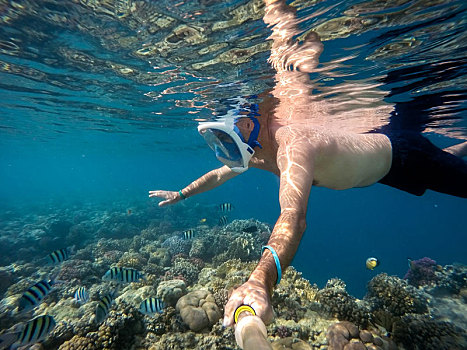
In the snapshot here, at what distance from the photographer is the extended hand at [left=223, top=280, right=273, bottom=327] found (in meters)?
1.53

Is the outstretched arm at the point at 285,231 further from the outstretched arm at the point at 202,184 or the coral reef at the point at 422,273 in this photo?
the coral reef at the point at 422,273

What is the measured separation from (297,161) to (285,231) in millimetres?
1041

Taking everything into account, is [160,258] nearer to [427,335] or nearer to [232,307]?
[427,335]

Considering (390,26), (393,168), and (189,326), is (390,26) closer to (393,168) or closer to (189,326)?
(393,168)

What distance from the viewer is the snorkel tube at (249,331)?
1.13 metres

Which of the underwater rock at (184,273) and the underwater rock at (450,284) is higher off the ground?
the underwater rock at (184,273)

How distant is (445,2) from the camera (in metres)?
4.73

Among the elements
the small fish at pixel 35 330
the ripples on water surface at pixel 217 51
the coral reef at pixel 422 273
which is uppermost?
the ripples on water surface at pixel 217 51

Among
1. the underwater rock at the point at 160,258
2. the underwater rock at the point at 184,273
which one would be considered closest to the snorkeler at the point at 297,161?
the underwater rock at the point at 184,273

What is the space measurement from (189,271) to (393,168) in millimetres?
7558

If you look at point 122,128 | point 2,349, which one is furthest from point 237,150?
point 122,128

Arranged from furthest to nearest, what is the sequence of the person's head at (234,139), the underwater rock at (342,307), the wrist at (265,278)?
1. the underwater rock at (342,307)
2. the person's head at (234,139)
3. the wrist at (265,278)

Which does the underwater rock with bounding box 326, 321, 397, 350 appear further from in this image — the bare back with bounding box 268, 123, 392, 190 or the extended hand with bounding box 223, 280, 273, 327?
the extended hand with bounding box 223, 280, 273, 327

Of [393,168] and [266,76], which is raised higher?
[266,76]
